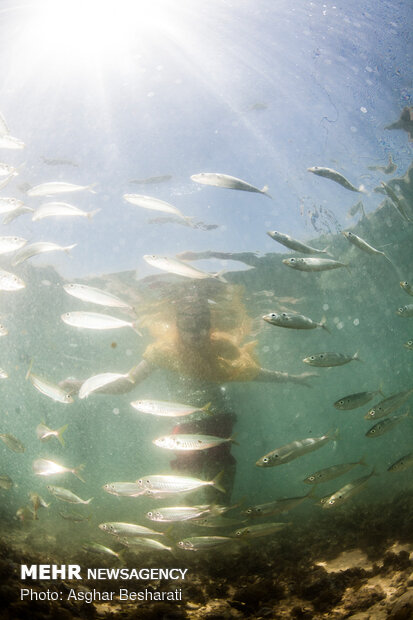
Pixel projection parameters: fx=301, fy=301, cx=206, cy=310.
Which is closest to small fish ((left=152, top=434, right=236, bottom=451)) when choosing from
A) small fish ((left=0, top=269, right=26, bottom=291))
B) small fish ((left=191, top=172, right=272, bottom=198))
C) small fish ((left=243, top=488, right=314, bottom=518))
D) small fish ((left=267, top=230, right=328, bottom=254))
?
small fish ((left=243, top=488, right=314, bottom=518))

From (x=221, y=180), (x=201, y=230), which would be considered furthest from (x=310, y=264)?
(x=201, y=230)

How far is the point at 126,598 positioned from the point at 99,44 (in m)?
11.5

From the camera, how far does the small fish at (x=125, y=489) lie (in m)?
5.25

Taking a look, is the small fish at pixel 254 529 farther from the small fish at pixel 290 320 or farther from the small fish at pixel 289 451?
the small fish at pixel 290 320

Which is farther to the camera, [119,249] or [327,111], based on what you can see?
[119,249]

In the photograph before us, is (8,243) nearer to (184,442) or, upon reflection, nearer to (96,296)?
(96,296)

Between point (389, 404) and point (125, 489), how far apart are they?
570 centimetres

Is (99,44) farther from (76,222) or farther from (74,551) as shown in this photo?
(74,551)

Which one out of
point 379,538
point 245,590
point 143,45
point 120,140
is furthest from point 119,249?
point 379,538

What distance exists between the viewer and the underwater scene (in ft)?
15.9

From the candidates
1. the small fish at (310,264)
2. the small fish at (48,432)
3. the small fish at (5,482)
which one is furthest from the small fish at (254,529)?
the small fish at (5,482)

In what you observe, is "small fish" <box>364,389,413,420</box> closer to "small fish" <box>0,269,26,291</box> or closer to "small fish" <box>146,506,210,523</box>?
"small fish" <box>146,506,210,523</box>

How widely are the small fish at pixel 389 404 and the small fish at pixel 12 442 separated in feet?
27.3

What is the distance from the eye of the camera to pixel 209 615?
4270 mm
